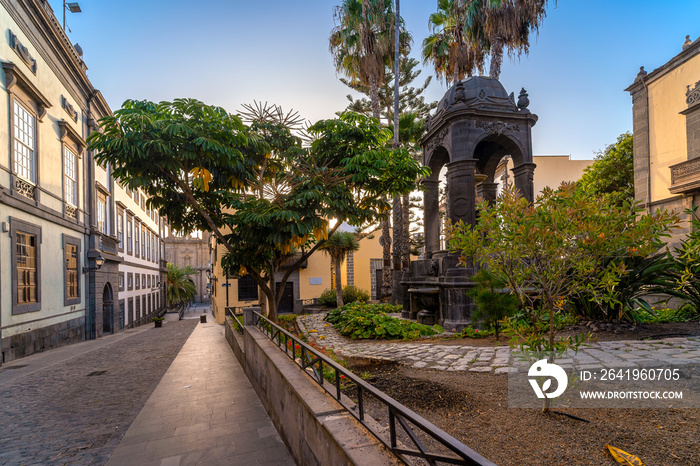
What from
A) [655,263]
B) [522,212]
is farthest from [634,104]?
[522,212]

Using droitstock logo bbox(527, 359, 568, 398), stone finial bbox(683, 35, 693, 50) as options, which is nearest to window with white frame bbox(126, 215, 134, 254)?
droitstock logo bbox(527, 359, 568, 398)

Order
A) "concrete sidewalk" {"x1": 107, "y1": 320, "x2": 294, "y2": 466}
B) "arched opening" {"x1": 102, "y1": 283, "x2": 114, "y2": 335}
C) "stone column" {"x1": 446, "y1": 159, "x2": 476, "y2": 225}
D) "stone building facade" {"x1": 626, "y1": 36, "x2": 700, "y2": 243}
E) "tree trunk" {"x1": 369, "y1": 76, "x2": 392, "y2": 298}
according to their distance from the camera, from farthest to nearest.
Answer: "tree trunk" {"x1": 369, "y1": 76, "x2": 392, "y2": 298} → "arched opening" {"x1": 102, "y1": 283, "x2": 114, "y2": 335} → "stone building facade" {"x1": 626, "y1": 36, "x2": 700, "y2": 243} → "stone column" {"x1": 446, "y1": 159, "x2": 476, "y2": 225} → "concrete sidewalk" {"x1": 107, "y1": 320, "x2": 294, "y2": 466}

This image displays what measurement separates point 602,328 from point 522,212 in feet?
17.6

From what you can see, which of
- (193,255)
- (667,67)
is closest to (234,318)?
(667,67)

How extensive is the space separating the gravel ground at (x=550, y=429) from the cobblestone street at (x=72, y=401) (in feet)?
12.2

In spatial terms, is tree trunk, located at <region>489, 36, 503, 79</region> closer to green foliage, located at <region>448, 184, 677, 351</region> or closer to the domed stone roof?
the domed stone roof

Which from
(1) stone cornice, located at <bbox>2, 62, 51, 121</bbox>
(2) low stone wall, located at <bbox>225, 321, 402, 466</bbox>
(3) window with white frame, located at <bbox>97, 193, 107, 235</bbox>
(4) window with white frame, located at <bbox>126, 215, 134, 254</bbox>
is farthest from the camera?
(4) window with white frame, located at <bbox>126, 215, 134, 254</bbox>

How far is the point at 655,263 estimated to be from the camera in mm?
7621

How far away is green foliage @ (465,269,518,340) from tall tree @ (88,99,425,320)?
2816mm

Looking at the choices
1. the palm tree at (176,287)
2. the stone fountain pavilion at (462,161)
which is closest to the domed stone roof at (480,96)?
the stone fountain pavilion at (462,161)

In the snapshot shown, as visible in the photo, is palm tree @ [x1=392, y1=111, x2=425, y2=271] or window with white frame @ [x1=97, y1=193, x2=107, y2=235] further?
window with white frame @ [x1=97, y1=193, x2=107, y2=235]

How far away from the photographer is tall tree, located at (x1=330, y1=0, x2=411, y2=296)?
63.2 feet

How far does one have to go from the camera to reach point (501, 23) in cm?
1747

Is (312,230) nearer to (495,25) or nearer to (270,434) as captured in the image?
(270,434)
